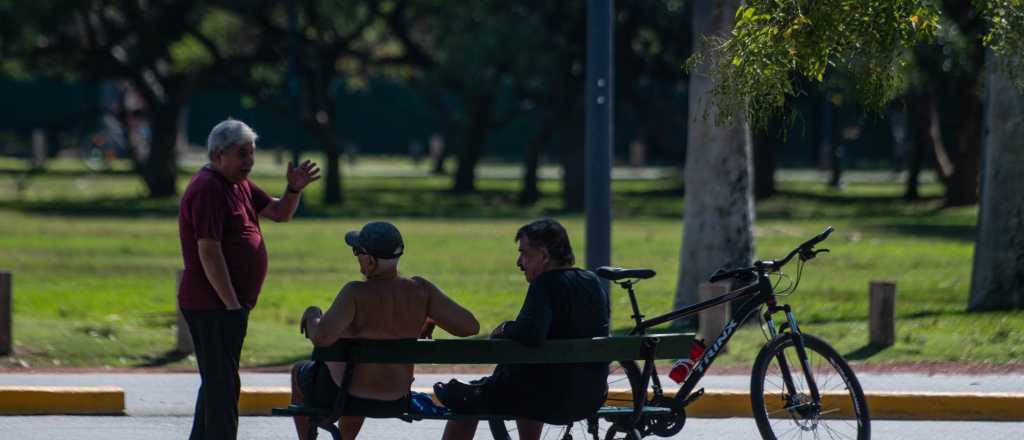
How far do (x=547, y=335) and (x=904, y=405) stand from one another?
3.46 m

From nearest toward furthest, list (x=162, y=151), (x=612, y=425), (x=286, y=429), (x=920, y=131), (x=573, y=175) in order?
(x=612, y=425), (x=286, y=429), (x=573, y=175), (x=920, y=131), (x=162, y=151)

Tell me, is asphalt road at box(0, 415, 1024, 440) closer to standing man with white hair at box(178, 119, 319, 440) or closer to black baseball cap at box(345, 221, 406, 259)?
standing man with white hair at box(178, 119, 319, 440)

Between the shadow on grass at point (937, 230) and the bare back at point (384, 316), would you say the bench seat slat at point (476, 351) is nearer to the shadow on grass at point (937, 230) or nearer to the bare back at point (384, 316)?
the bare back at point (384, 316)

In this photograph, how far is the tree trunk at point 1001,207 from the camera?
47.3 ft

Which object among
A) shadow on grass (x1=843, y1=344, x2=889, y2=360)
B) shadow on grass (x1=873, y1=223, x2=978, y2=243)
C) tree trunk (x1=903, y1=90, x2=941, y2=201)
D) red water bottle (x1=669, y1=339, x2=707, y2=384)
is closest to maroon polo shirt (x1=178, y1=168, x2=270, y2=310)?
red water bottle (x1=669, y1=339, x2=707, y2=384)

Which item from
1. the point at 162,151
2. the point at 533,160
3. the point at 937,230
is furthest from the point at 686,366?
the point at 162,151

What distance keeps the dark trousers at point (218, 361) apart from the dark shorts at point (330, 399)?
375mm

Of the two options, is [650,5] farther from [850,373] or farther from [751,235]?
[850,373]

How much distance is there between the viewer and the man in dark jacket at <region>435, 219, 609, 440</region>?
6.78m

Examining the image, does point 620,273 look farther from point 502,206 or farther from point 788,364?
point 502,206

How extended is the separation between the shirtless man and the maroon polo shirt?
1.46 ft

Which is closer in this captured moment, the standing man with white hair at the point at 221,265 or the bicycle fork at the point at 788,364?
the standing man with white hair at the point at 221,265

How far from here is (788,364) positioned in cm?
740

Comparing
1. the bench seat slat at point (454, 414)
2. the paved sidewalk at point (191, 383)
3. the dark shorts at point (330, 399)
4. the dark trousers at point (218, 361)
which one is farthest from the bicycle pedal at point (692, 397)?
the paved sidewalk at point (191, 383)
